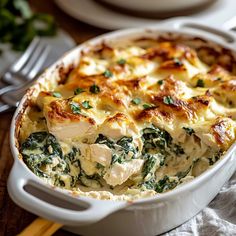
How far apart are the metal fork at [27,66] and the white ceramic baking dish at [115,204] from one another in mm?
735

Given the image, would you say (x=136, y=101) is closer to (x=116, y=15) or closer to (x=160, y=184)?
(x=160, y=184)

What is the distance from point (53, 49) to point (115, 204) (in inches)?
67.1

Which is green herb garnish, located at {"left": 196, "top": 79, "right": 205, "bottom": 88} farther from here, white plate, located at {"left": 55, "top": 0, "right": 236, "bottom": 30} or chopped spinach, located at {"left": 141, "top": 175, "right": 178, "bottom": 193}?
white plate, located at {"left": 55, "top": 0, "right": 236, "bottom": 30}

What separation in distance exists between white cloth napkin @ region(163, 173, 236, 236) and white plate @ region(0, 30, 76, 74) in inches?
53.9

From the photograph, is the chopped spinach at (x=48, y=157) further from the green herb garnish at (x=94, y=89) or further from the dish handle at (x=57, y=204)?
the green herb garnish at (x=94, y=89)

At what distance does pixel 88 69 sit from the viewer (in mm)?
2775

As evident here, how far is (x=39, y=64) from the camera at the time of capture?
3.33m

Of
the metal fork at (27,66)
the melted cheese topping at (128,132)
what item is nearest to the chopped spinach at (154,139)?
the melted cheese topping at (128,132)

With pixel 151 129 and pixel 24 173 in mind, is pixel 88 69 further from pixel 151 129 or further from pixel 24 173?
pixel 24 173

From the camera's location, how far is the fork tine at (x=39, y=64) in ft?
10.7

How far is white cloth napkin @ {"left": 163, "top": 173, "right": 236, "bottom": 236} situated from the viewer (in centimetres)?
231

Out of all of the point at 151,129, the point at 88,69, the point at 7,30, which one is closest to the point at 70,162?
the point at 151,129

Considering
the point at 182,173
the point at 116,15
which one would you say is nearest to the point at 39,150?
the point at 182,173

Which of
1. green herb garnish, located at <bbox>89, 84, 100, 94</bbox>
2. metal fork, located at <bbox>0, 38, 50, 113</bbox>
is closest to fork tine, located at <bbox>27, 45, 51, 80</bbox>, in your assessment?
metal fork, located at <bbox>0, 38, 50, 113</bbox>
